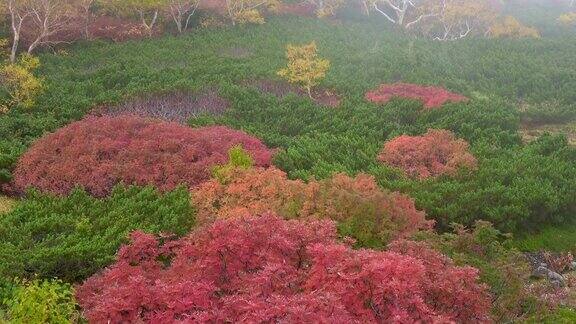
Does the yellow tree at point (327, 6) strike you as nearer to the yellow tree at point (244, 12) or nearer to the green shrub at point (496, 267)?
the yellow tree at point (244, 12)

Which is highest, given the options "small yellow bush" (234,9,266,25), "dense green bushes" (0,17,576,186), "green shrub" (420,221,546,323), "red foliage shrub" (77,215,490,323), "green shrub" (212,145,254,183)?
"red foliage shrub" (77,215,490,323)

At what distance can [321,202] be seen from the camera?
12.8 metres

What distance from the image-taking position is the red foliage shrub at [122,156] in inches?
600

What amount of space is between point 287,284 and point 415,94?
19.4 meters

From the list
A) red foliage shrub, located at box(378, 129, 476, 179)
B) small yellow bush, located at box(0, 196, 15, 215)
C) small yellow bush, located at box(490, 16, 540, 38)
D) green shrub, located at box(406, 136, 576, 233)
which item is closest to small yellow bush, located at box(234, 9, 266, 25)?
small yellow bush, located at box(490, 16, 540, 38)

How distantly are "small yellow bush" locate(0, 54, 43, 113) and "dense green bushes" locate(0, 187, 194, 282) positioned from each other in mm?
8011

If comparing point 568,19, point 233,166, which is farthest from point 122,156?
point 568,19

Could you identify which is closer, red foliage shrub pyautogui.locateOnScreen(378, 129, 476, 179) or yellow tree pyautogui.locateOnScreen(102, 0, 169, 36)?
red foliage shrub pyautogui.locateOnScreen(378, 129, 476, 179)

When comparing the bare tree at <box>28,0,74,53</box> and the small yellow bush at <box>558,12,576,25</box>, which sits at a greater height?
the bare tree at <box>28,0,74,53</box>

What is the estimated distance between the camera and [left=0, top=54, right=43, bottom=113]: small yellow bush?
69.6 feet

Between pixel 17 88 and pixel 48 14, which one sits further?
pixel 48 14

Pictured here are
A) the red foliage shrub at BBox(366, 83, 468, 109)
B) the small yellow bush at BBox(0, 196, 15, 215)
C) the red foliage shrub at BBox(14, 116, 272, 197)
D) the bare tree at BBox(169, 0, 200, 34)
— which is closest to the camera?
the small yellow bush at BBox(0, 196, 15, 215)

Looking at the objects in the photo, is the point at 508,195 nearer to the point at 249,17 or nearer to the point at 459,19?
the point at 249,17

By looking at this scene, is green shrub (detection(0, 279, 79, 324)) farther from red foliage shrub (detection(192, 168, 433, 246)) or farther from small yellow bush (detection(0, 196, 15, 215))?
small yellow bush (detection(0, 196, 15, 215))
